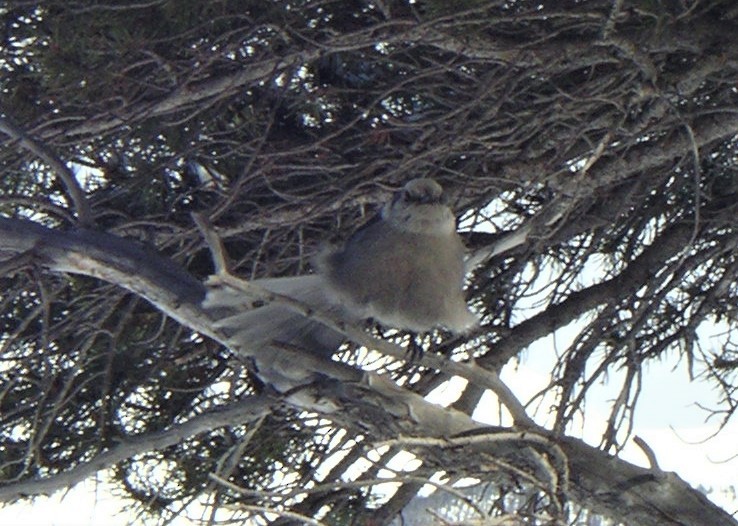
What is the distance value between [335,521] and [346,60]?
1.67m

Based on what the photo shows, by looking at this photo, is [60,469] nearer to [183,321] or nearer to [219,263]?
[183,321]

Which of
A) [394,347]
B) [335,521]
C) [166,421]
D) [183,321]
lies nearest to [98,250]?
[183,321]

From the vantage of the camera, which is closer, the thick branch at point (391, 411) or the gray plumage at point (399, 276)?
the thick branch at point (391, 411)

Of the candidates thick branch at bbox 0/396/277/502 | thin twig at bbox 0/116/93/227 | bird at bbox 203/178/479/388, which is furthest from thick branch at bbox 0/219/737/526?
bird at bbox 203/178/479/388

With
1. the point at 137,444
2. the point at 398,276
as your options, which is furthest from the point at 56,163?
the point at 398,276

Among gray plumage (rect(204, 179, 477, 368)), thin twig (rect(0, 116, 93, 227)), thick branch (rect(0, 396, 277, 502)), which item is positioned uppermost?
gray plumage (rect(204, 179, 477, 368))

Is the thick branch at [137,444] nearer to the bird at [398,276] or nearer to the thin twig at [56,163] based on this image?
the bird at [398,276]

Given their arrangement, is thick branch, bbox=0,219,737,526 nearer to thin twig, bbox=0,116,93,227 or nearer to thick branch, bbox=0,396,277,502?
thin twig, bbox=0,116,93,227

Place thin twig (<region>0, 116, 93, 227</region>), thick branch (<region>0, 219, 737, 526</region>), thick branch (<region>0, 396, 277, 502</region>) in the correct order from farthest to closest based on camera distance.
Answer: thick branch (<region>0, 396, 277, 502</region>)
thin twig (<region>0, 116, 93, 227</region>)
thick branch (<region>0, 219, 737, 526</region>)

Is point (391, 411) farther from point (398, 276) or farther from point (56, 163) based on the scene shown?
point (56, 163)

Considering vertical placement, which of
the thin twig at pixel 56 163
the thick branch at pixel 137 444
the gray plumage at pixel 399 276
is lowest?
the thick branch at pixel 137 444

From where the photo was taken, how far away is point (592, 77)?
367 cm

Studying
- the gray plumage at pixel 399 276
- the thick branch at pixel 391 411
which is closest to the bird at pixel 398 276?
the gray plumage at pixel 399 276

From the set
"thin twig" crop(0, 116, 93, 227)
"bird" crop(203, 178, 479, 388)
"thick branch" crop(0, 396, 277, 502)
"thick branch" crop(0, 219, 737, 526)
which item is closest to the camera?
"thick branch" crop(0, 219, 737, 526)
